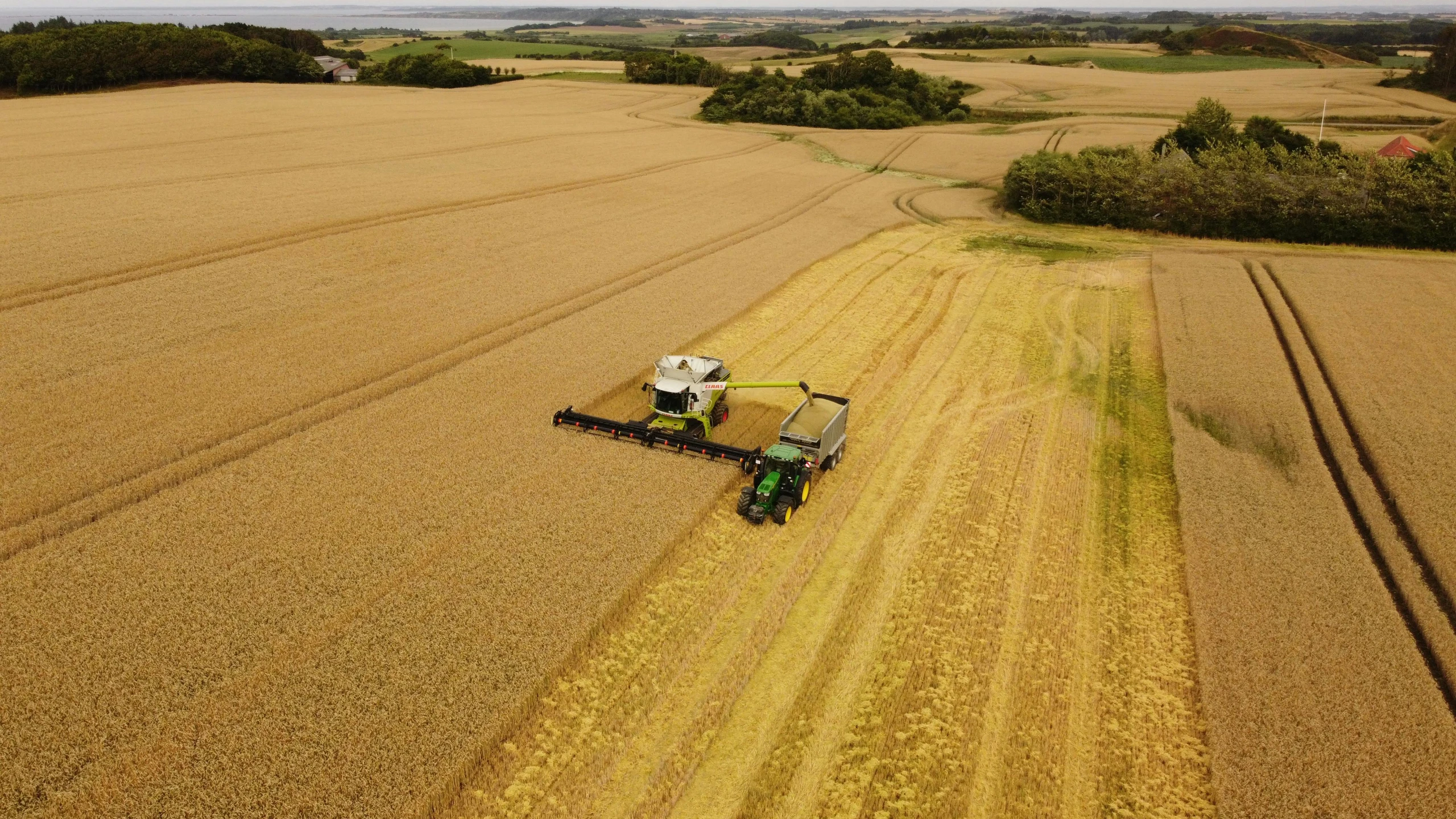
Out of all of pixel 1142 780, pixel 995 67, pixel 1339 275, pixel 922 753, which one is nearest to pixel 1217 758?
pixel 1142 780

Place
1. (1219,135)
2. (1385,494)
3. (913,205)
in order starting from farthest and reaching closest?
(1219,135) < (913,205) < (1385,494)

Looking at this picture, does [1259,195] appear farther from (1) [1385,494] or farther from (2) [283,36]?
(2) [283,36]

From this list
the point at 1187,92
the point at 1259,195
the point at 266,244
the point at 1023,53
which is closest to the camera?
the point at 266,244

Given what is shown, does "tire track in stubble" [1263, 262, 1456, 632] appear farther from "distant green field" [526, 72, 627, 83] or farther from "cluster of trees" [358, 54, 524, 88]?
"distant green field" [526, 72, 627, 83]

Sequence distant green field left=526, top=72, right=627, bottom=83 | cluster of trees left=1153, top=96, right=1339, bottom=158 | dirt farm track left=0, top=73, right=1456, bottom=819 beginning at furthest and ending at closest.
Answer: distant green field left=526, top=72, right=627, bottom=83 → cluster of trees left=1153, top=96, right=1339, bottom=158 → dirt farm track left=0, top=73, right=1456, bottom=819

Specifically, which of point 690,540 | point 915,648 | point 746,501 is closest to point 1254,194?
point 746,501

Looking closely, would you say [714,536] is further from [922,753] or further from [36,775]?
[36,775]

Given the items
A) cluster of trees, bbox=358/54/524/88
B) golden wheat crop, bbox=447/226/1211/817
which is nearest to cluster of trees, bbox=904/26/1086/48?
cluster of trees, bbox=358/54/524/88
